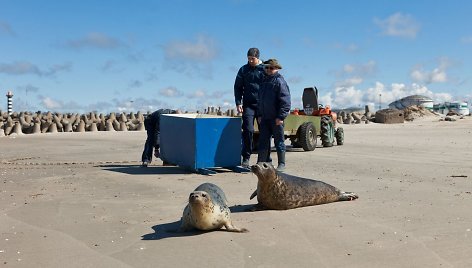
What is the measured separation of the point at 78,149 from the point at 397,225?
38.7 ft

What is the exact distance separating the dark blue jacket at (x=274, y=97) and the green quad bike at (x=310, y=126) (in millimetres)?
3089

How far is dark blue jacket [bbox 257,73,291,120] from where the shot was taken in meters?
9.05

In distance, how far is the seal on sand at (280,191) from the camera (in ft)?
20.3

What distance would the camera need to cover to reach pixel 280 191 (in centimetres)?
622

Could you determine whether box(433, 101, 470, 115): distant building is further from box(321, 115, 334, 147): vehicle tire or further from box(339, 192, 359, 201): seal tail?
box(339, 192, 359, 201): seal tail

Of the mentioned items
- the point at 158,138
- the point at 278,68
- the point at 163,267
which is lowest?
the point at 163,267

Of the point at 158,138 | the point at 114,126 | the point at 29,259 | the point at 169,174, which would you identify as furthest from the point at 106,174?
the point at 114,126

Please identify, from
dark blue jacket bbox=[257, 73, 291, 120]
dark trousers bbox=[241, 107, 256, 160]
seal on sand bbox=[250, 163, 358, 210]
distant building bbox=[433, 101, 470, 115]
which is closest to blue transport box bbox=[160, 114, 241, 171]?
dark trousers bbox=[241, 107, 256, 160]

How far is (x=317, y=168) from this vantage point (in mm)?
10289

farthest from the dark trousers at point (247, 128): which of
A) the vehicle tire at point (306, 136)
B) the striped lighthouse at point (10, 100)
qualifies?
the striped lighthouse at point (10, 100)

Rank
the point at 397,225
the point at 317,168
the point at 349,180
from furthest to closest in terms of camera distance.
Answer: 1. the point at 317,168
2. the point at 349,180
3. the point at 397,225

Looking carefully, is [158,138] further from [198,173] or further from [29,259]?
[29,259]

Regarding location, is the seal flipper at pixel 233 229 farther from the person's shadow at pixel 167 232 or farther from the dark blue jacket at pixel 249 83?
the dark blue jacket at pixel 249 83

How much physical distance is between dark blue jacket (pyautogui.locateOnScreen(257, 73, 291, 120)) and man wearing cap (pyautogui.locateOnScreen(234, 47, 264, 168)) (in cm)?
69
